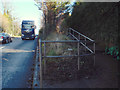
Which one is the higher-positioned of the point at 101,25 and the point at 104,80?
the point at 101,25

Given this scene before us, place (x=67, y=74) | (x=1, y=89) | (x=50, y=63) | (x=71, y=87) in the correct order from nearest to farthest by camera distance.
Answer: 1. (x=71, y=87)
2. (x=1, y=89)
3. (x=67, y=74)
4. (x=50, y=63)

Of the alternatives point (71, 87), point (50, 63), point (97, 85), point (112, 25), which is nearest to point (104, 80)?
point (97, 85)

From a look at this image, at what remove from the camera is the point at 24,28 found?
25094mm

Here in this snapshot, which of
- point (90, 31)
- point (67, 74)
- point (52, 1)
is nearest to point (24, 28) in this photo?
point (52, 1)

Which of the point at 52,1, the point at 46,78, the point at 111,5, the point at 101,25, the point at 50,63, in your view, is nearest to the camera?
the point at 46,78

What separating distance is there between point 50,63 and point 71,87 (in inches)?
94.5

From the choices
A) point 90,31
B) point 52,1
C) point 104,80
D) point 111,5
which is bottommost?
point 104,80

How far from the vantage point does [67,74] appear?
4770mm

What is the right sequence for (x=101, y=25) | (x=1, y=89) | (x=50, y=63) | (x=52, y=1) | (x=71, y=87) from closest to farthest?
(x=71, y=87), (x=1, y=89), (x=50, y=63), (x=101, y=25), (x=52, y=1)

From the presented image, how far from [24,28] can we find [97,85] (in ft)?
75.2

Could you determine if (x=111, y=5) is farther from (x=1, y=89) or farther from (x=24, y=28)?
(x=24, y=28)

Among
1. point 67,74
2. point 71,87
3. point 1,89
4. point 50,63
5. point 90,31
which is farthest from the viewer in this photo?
point 90,31

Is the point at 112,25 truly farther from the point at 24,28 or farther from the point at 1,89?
the point at 24,28

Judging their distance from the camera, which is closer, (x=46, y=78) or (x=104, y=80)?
(x=104, y=80)
